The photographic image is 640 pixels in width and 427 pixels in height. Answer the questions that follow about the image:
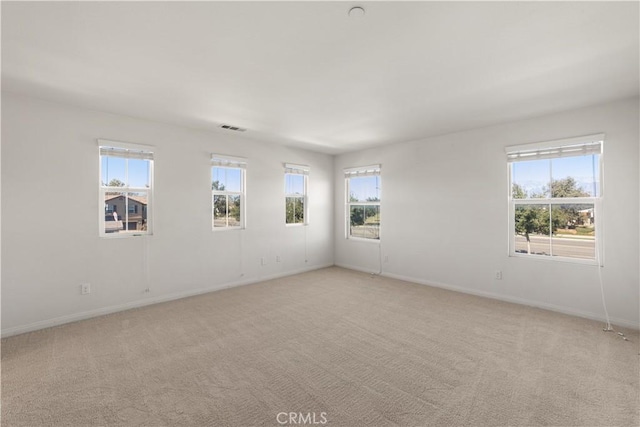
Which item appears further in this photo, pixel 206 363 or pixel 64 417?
pixel 206 363

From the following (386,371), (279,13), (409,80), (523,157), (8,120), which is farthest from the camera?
(523,157)

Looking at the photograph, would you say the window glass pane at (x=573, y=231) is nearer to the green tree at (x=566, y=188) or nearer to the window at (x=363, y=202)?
the green tree at (x=566, y=188)

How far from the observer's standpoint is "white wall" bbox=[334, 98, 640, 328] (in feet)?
11.0

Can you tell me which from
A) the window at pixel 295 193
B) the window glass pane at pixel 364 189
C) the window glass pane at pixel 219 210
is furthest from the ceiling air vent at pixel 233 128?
the window glass pane at pixel 364 189

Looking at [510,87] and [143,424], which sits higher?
[510,87]

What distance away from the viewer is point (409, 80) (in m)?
2.79

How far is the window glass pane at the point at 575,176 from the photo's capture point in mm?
3584

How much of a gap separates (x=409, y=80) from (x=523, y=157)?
2384 millimetres

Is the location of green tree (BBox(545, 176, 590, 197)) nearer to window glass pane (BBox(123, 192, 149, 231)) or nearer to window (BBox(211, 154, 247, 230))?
window (BBox(211, 154, 247, 230))

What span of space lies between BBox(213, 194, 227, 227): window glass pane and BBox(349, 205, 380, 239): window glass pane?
109 inches

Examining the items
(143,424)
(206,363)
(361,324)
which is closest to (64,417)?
(143,424)

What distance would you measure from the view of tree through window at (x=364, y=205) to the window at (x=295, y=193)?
3.35ft

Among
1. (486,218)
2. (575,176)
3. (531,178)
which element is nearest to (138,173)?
A: (486,218)

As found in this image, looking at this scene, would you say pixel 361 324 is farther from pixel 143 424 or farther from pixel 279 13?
pixel 279 13
